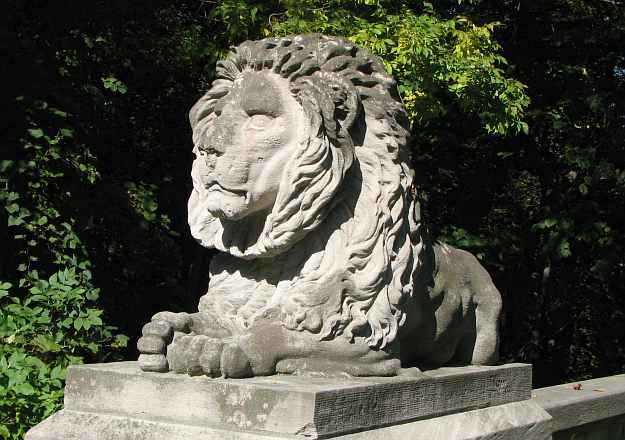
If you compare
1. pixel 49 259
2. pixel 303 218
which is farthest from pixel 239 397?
pixel 49 259

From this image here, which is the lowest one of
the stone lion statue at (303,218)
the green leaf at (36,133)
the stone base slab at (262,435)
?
the stone base slab at (262,435)

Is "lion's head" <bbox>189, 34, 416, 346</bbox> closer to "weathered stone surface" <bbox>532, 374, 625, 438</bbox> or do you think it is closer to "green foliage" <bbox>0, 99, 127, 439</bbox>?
"weathered stone surface" <bbox>532, 374, 625, 438</bbox>

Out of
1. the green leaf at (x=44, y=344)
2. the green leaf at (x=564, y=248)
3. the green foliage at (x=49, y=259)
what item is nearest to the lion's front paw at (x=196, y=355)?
the green foliage at (x=49, y=259)

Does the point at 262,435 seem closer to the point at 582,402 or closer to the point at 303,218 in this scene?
the point at 303,218

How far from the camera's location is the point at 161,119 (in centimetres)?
983

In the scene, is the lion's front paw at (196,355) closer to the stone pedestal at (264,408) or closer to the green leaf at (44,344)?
the stone pedestal at (264,408)

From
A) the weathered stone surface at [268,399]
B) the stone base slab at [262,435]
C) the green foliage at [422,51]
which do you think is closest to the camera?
the weathered stone surface at [268,399]

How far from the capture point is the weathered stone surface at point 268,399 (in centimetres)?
297

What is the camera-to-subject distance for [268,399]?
2982mm

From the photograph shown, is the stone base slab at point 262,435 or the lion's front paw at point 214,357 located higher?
the lion's front paw at point 214,357

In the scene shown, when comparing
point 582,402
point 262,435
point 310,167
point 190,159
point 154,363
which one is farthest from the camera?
point 190,159

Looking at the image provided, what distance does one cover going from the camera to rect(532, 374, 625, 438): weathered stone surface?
487cm

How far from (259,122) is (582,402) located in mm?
2687

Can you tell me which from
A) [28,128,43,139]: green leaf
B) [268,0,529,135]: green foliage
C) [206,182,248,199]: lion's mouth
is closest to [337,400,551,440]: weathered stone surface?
[206,182,248,199]: lion's mouth
